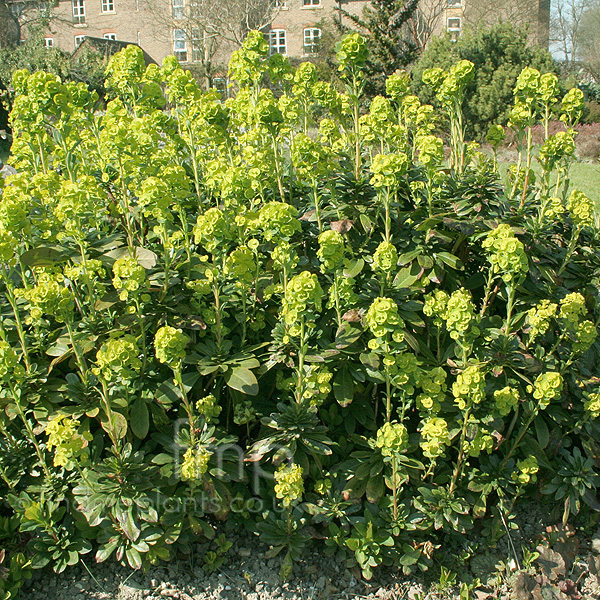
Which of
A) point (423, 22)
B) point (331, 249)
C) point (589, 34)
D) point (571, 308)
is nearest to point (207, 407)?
point (331, 249)

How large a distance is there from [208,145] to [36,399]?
1911 mm

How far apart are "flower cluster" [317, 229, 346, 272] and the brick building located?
28.4 metres

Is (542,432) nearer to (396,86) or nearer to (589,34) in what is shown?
(396,86)

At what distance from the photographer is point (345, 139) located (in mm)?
3572

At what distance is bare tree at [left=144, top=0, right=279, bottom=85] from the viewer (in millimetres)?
30609

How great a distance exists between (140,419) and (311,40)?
3231 cm

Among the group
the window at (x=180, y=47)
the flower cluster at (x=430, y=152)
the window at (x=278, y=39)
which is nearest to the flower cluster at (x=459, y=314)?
the flower cluster at (x=430, y=152)

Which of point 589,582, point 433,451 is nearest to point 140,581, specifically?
point 433,451

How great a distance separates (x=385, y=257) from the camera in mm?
2443

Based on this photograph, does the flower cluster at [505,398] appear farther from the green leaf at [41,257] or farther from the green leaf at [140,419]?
the green leaf at [41,257]

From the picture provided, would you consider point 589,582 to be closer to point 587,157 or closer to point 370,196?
point 370,196

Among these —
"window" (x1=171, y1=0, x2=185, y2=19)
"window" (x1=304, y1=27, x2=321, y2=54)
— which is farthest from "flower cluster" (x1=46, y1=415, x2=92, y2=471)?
"window" (x1=171, y1=0, x2=185, y2=19)

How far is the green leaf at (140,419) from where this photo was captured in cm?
244

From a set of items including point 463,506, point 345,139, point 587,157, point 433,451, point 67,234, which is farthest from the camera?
point 587,157
